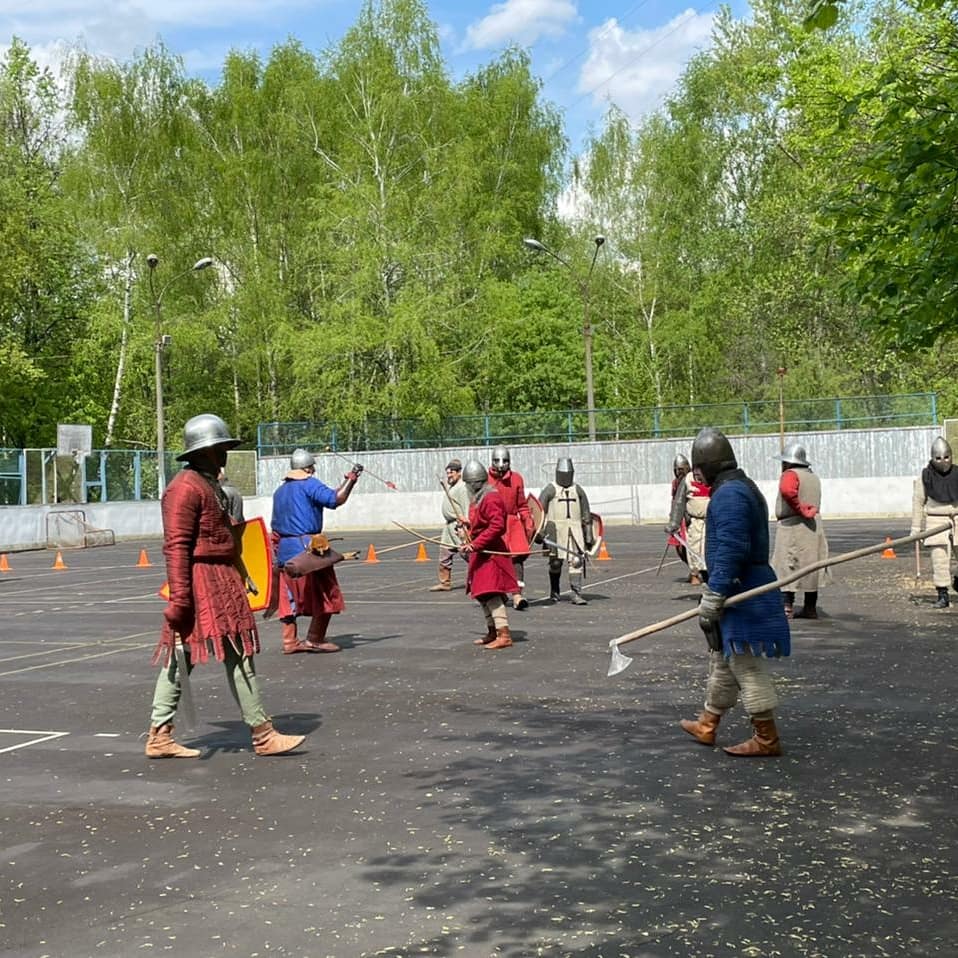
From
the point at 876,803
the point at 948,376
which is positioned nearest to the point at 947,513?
the point at 876,803

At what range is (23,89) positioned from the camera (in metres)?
50.1

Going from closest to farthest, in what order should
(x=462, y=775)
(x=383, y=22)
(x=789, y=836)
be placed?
1. (x=789, y=836)
2. (x=462, y=775)
3. (x=383, y=22)

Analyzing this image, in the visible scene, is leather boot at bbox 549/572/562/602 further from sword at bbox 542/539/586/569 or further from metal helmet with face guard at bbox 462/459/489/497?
metal helmet with face guard at bbox 462/459/489/497

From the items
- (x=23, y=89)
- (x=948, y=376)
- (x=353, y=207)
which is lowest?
(x=948, y=376)

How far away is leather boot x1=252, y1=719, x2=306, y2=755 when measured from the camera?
7.59 meters

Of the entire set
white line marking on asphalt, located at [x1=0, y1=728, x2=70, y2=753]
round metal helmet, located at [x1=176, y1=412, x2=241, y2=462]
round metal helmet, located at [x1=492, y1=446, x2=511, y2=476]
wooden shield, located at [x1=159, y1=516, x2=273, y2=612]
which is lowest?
white line marking on asphalt, located at [x1=0, y1=728, x2=70, y2=753]

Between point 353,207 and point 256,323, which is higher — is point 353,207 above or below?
above

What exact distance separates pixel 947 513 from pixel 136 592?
38.7 ft

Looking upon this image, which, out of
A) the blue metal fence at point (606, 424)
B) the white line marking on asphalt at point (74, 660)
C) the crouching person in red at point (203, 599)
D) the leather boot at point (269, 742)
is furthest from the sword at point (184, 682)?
the blue metal fence at point (606, 424)

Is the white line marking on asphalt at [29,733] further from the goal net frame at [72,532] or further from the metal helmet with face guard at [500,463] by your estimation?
the goal net frame at [72,532]

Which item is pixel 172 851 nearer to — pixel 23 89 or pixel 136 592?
pixel 136 592

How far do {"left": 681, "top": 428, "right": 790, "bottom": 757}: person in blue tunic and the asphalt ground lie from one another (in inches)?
8.0

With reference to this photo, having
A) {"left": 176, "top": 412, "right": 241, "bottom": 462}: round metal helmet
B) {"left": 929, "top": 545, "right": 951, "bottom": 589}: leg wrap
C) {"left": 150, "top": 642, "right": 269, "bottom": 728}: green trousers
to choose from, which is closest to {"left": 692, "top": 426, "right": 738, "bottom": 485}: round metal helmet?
{"left": 176, "top": 412, "right": 241, "bottom": 462}: round metal helmet

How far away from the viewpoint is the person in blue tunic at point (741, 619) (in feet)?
23.7
